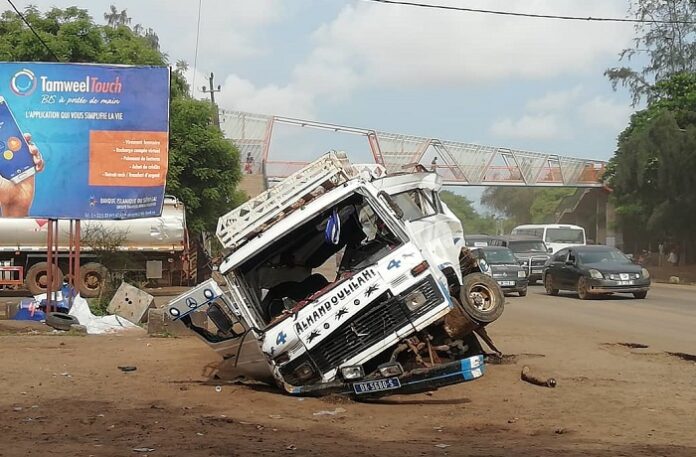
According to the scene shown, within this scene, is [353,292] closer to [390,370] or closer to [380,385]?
[390,370]

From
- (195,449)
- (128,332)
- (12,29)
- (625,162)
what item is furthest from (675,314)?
(625,162)

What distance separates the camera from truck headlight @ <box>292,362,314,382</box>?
30.4 feet

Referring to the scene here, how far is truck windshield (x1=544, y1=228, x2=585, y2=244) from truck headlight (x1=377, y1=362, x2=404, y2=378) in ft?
95.5

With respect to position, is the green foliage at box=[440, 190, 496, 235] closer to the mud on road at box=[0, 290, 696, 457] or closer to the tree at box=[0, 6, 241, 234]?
the tree at box=[0, 6, 241, 234]

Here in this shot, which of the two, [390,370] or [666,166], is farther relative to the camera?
[666,166]

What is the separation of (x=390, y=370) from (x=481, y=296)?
2.18 metres

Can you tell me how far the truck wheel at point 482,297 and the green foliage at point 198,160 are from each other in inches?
823

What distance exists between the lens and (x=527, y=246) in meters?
33.2

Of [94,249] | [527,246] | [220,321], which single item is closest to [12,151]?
[220,321]

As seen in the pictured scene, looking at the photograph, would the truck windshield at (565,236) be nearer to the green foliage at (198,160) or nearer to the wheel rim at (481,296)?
the green foliage at (198,160)

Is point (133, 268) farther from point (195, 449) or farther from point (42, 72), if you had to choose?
point (195, 449)

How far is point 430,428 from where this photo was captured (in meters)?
8.05

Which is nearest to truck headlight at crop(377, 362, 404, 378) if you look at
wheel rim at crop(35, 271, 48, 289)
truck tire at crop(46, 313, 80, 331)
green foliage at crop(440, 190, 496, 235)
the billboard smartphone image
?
truck tire at crop(46, 313, 80, 331)

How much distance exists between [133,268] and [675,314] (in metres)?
16.7
